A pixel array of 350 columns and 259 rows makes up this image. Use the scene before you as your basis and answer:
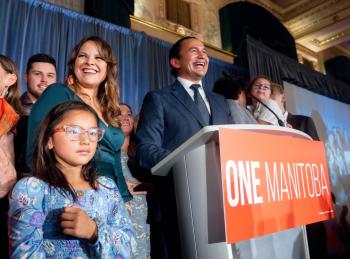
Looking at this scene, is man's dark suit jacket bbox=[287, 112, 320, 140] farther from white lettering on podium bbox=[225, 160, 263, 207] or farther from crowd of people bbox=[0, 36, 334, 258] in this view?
white lettering on podium bbox=[225, 160, 263, 207]

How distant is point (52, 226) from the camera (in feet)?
2.83

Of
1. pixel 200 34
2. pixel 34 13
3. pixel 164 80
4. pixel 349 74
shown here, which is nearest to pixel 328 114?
pixel 200 34

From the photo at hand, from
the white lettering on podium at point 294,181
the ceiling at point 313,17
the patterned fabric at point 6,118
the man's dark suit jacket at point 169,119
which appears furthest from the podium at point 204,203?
the ceiling at point 313,17

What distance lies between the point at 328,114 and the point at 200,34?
274 cm

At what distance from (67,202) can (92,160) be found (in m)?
0.21

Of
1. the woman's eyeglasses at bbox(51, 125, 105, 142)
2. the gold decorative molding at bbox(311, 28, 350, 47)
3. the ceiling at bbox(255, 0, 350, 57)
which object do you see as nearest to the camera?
the woman's eyeglasses at bbox(51, 125, 105, 142)

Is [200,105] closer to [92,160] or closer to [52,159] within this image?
[92,160]

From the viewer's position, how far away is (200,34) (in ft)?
18.6

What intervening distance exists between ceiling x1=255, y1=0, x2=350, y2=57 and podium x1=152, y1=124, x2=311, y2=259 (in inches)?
273

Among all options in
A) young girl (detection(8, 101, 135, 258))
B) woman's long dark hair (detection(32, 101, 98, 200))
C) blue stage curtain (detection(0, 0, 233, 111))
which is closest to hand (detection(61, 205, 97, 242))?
young girl (detection(8, 101, 135, 258))

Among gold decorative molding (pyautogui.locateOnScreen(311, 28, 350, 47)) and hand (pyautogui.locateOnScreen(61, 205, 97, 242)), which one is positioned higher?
gold decorative molding (pyautogui.locateOnScreen(311, 28, 350, 47))

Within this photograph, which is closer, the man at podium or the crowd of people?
the crowd of people

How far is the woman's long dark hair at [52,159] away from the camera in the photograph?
0.92 metres

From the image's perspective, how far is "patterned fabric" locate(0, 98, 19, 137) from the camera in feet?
4.28
